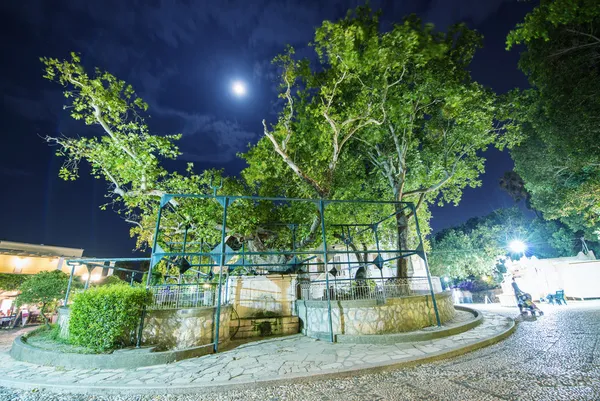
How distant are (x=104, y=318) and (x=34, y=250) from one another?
31.9 m

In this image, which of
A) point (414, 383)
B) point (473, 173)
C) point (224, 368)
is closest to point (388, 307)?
point (414, 383)

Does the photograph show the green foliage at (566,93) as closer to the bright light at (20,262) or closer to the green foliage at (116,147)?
the green foliage at (116,147)

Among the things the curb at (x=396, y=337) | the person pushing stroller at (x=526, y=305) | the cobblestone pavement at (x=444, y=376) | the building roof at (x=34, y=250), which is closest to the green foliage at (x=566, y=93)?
the person pushing stroller at (x=526, y=305)

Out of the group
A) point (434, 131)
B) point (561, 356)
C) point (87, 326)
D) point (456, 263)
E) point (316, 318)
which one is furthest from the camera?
point (456, 263)

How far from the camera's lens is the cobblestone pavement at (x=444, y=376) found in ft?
12.6

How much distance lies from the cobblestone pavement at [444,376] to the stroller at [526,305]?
4353 mm

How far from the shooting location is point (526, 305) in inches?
420

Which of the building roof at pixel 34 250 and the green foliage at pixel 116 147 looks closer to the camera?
the green foliage at pixel 116 147

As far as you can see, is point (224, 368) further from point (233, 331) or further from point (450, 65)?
point (450, 65)

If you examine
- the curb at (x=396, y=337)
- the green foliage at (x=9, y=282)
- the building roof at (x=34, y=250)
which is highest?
the building roof at (x=34, y=250)

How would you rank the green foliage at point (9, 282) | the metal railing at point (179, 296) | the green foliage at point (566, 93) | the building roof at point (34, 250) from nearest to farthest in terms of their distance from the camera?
the metal railing at point (179, 296) → the green foliage at point (566, 93) → the green foliage at point (9, 282) → the building roof at point (34, 250)

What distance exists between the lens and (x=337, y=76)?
12156mm

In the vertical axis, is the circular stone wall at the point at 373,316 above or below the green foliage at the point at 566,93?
below

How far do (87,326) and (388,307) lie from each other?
8.15m
